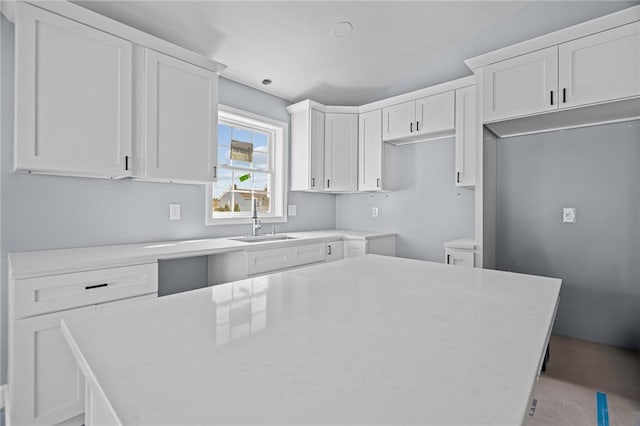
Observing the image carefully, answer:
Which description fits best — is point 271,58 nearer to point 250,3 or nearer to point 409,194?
point 250,3

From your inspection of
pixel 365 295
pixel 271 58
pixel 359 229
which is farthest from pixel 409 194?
pixel 365 295

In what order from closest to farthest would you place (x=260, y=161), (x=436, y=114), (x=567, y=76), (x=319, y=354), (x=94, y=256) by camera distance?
(x=319, y=354), (x=94, y=256), (x=567, y=76), (x=436, y=114), (x=260, y=161)

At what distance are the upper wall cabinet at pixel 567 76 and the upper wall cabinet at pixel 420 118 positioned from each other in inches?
17.4

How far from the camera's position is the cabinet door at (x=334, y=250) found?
10.7 feet

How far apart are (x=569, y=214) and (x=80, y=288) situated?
143 inches

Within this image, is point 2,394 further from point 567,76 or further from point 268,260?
point 567,76

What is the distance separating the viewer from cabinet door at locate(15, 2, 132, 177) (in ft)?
5.65

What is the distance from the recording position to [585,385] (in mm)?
2115

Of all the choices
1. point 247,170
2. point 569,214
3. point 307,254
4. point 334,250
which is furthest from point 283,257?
point 569,214

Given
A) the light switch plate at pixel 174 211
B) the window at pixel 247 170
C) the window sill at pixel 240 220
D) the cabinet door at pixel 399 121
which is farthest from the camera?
the cabinet door at pixel 399 121

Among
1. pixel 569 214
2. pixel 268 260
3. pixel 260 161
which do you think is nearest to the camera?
pixel 268 260

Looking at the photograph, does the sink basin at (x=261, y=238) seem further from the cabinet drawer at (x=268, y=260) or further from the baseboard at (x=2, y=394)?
the baseboard at (x=2, y=394)

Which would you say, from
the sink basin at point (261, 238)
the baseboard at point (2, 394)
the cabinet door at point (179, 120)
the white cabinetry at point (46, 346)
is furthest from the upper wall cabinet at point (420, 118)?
the baseboard at point (2, 394)

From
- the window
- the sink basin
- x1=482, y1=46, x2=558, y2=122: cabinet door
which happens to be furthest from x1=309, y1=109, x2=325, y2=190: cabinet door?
x1=482, y1=46, x2=558, y2=122: cabinet door
